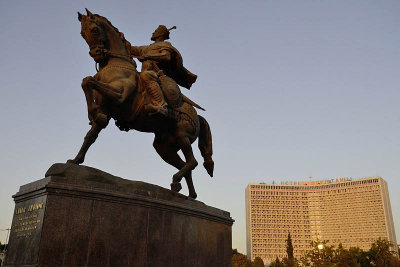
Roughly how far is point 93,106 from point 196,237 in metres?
3.14

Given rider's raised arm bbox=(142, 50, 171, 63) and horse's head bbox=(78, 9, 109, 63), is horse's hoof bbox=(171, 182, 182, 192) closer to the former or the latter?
rider's raised arm bbox=(142, 50, 171, 63)

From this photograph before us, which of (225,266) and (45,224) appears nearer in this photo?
(45,224)

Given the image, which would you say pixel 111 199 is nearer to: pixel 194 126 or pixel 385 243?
pixel 194 126

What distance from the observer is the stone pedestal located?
202 inches

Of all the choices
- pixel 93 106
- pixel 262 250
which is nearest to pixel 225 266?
pixel 93 106

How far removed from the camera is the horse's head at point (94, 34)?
7.11 metres

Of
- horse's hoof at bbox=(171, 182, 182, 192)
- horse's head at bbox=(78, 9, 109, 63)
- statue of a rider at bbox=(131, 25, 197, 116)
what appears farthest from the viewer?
horse's hoof at bbox=(171, 182, 182, 192)

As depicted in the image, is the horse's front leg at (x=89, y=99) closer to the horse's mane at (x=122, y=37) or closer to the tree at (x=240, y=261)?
the horse's mane at (x=122, y=37)

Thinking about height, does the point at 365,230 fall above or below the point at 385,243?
above

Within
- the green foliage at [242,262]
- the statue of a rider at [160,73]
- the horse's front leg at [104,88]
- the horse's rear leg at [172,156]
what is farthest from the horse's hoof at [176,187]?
the green foliage at [242,262]

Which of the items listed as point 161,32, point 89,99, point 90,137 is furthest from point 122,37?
point 90,137

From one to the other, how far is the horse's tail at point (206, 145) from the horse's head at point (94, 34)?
2890mm

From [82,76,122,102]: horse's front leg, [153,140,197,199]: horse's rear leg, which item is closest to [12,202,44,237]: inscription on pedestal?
[82,76,122,102]: horse's front leg

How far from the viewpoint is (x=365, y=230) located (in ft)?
424
